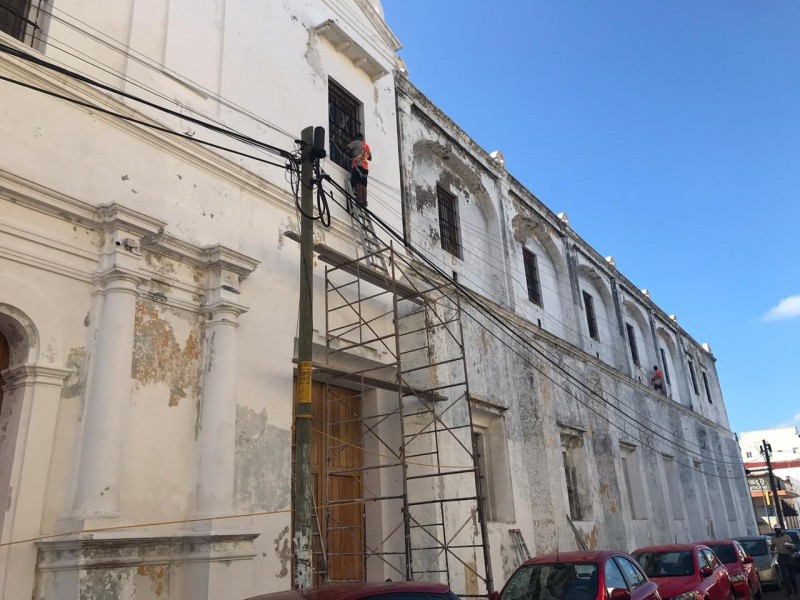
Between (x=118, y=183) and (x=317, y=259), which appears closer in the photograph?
(x=118, y=183)

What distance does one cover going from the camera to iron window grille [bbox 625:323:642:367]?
24062mm

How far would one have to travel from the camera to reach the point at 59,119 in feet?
23.7

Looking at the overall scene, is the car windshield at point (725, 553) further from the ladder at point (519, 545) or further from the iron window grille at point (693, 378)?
the iron window grille at point (693, 378)

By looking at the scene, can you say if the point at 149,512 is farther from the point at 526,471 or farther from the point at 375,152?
the point at 526,471

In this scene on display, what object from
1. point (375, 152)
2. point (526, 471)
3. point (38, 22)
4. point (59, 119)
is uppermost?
point (375, 152)

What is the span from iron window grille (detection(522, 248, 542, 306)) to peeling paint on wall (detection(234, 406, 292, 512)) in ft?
34.4

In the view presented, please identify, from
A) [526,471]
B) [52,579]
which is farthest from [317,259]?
[526,471]

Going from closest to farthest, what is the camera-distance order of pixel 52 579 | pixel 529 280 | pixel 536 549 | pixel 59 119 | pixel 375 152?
pixel 52 579 → pixel 59 119 → pixel 375 152 → pixel 536 549 → pixel 529 280

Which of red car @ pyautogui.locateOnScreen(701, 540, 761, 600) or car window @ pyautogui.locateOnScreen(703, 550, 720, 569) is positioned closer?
car window @ pyautogui.locateOnScreen(703, 550, 720, 569)

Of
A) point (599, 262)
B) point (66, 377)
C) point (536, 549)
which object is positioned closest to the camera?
point (66, 377)

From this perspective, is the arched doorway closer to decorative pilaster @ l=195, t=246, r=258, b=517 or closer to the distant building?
decorative pilaster @ l=195, t=246, r=258, b=517

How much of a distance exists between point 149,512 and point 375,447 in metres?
4.40

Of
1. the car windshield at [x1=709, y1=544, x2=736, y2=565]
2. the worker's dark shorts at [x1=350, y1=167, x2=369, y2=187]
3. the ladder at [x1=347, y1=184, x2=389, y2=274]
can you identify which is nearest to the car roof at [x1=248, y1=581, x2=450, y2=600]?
the ladder at [x1=347, y1=184, x2=389, y2=274]

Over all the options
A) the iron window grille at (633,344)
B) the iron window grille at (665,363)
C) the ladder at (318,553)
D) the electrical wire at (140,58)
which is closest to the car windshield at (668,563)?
the ladder at (318,553)
